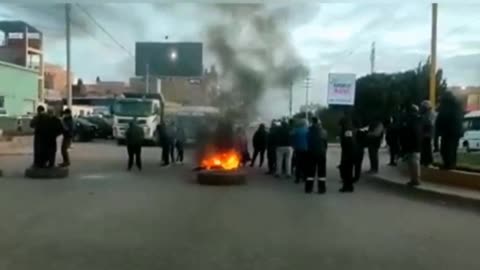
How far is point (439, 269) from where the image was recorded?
23.1 ft

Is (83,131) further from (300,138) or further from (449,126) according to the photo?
(449,126)

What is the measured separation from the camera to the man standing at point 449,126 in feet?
47.0

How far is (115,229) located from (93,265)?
7.95 ft

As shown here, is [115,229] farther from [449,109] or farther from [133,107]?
[133,107]

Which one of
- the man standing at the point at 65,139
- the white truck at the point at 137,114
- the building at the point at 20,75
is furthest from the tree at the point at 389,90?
the man standing at the point at 65,139

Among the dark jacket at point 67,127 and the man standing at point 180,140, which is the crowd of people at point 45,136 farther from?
the man standing at point 180,140

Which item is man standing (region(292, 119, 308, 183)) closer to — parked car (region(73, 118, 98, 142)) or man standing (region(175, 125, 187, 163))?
man standing (region(175, 125, 187, 163))

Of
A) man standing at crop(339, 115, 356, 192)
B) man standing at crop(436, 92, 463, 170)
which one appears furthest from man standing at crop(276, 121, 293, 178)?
man standing at crop(436, 92, 463, 170)

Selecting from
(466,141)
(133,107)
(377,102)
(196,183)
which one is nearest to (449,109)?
(196,183)

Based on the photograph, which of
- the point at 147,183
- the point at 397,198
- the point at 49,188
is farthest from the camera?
the point at 147,183

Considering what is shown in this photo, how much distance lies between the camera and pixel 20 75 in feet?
144

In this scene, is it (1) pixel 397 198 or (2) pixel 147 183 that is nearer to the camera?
(1) pixel 397 198

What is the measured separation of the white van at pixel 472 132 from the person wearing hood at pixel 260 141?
1212 centimetres

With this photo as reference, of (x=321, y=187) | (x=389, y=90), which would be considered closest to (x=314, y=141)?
(x=321, y=187)
